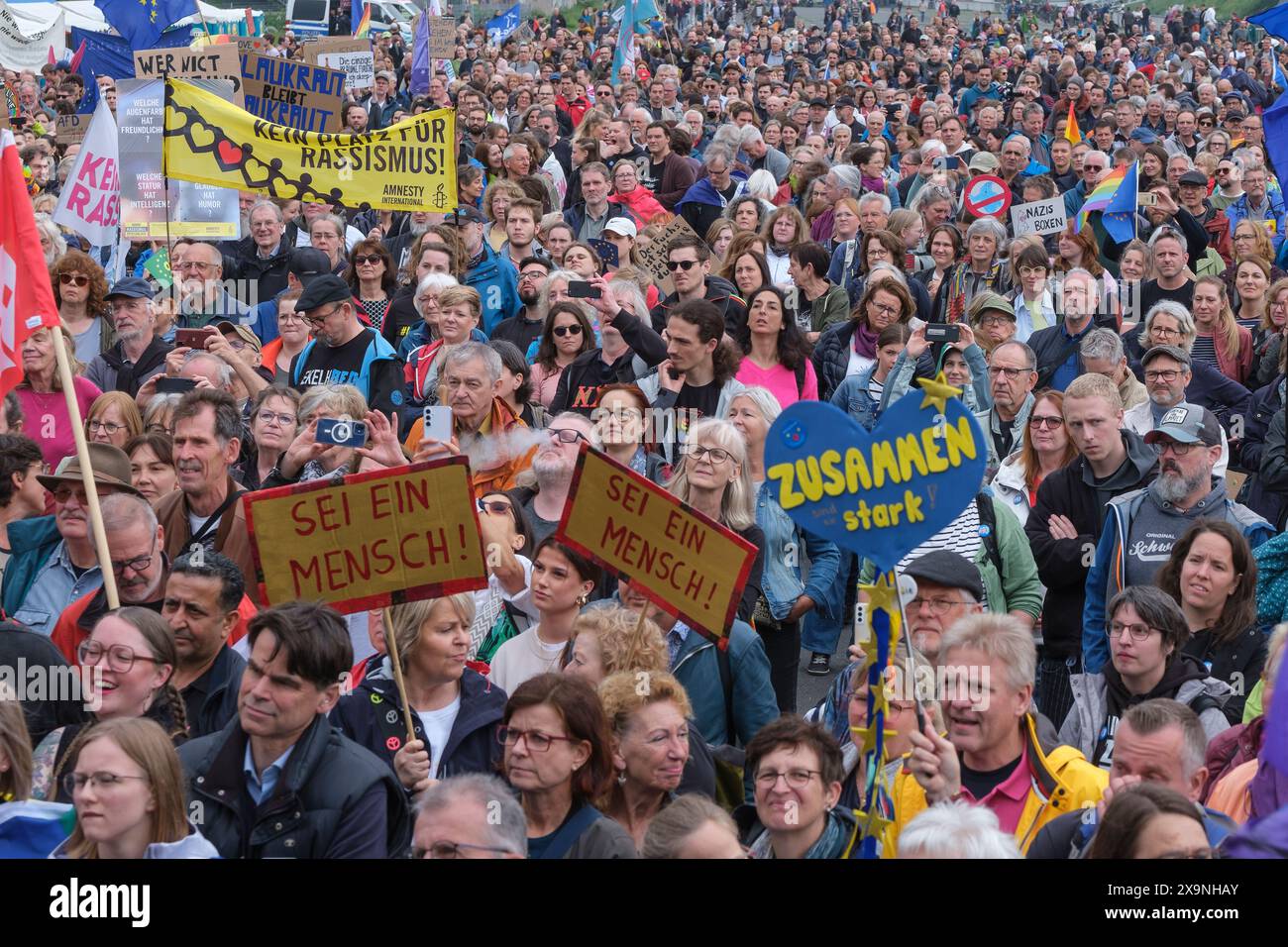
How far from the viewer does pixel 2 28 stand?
2688 centimetres

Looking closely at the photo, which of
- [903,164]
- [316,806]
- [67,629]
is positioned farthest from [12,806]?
[903,164]

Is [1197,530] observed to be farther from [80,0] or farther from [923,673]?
[80,0]

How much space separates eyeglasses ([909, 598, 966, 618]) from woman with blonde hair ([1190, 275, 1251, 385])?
5.33m

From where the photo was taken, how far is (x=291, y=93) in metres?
13.3

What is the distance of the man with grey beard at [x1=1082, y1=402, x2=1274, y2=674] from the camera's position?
22.8 ft

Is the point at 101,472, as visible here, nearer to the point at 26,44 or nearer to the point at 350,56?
the point at 350,56

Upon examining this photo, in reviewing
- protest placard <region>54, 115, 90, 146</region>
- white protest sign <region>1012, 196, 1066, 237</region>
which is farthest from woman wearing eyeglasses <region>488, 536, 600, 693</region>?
protest placard <region>54, 115, 90, 146</region>

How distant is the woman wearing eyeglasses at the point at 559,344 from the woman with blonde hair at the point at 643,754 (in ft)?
15.4

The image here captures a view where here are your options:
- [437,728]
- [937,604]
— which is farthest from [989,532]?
[437,728]

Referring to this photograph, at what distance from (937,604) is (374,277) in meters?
6.47

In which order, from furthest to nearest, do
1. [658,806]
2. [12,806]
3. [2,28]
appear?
[2,28] < [658,806] < [12,806]

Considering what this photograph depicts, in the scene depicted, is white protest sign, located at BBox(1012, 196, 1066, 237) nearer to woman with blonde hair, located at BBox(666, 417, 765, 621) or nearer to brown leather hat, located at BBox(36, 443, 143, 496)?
woman with blonde hair, located at BBox(666, 417, 765, 621)

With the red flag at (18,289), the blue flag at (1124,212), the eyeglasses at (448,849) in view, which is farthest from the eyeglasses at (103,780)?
the blue flag at (1124,212)

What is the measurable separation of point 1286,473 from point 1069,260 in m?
3.72
